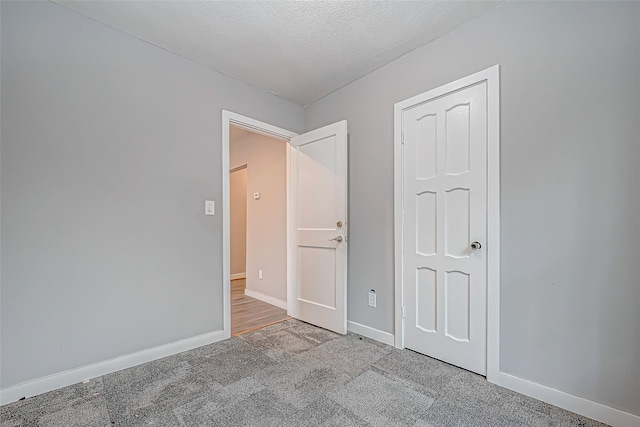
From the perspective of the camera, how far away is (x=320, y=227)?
9.32ft

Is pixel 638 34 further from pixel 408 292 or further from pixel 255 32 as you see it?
pixel 255 32

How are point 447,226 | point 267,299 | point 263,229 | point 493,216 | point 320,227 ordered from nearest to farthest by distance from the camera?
point 493,216
point 447,226
point 320,227
point 267,299
point 263,229

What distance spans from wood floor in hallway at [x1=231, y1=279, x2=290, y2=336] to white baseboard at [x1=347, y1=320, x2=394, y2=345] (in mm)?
828

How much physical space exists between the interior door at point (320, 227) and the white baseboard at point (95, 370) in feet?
3.31

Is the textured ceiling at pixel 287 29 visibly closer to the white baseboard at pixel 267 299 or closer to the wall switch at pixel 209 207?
the wall switch at pixel 209 207

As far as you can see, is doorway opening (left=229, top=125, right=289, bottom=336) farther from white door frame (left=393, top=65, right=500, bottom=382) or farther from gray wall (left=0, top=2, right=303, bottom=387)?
white door frame (left=393, top=65, right=500, bottom=382)

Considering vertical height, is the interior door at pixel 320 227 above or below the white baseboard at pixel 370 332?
above

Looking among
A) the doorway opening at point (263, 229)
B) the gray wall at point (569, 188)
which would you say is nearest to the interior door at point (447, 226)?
the gray wall at point (569, 188)

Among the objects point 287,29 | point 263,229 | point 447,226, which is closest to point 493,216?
point 447,226

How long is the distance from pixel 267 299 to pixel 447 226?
2.68 meters

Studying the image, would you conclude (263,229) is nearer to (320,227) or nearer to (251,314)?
(251,314)

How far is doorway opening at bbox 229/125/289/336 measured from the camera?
11.8 feet

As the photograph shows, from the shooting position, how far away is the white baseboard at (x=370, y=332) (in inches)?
95.2

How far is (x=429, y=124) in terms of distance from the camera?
219cm
